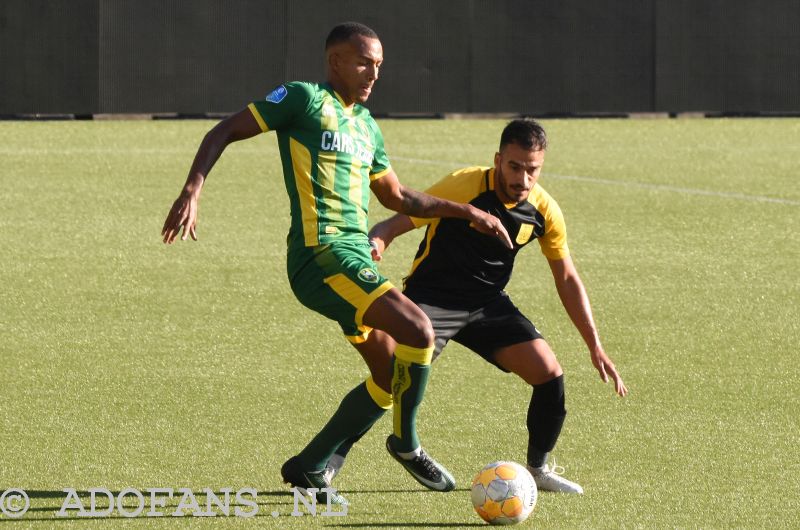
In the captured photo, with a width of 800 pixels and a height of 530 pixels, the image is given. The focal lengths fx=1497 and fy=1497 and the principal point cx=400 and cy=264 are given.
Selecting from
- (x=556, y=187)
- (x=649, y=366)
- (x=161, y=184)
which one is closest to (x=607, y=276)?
(x=649, y=366)

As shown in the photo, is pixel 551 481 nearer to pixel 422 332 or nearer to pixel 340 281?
pixel 422 332

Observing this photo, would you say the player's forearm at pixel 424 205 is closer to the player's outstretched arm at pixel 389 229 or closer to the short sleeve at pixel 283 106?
the player's outstretched arm at pixel 389 229

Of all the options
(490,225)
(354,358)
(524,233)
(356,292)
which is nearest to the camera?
(356,292)

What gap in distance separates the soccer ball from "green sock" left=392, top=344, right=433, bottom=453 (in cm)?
37

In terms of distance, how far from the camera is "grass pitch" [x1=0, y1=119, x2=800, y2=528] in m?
6.64

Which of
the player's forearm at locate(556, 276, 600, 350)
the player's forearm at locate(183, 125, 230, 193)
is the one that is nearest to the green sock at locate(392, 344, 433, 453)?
the player's forearm at locate(556, 276, 600, 350)

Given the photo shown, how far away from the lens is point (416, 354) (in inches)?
241

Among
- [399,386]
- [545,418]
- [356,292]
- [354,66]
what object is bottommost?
[545,418]

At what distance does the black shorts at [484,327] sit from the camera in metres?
6.79

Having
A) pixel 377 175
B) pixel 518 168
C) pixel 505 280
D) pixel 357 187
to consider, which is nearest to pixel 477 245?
pixel 505 280

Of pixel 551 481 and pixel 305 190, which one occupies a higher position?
pixel 305 190

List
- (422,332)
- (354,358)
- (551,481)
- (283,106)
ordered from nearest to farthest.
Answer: (422,332), (283,106), (551,481), (354,358)

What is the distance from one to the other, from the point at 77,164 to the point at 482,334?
11582 millimetres

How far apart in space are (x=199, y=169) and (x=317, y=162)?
579mm
